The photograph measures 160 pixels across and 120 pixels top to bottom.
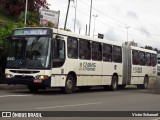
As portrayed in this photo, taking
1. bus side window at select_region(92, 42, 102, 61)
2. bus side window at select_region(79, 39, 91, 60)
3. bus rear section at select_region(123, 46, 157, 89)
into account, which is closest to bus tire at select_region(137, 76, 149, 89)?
bus rear section at select_region(123, 46, 157, 89)

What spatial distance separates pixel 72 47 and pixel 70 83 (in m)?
1.81

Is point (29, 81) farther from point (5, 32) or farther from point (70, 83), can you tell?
point (5, 32)

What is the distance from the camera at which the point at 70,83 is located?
22750 mm

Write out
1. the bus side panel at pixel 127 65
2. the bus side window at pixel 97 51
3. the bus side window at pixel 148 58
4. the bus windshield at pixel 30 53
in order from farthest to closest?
the bus side window at pixel 148 58, the bus side panel at pixel 127 65, the bus side window at pixel 97 51, the bus windshield at pixel 30 53

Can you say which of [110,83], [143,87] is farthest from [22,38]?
[143,87]

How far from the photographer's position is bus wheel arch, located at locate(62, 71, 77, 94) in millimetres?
22547

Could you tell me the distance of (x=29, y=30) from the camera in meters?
21.9

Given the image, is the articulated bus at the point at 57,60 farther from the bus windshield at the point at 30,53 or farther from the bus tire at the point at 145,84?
the bus tire at the point at 145,84

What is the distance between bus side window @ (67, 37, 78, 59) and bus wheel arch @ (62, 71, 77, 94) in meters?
0.89

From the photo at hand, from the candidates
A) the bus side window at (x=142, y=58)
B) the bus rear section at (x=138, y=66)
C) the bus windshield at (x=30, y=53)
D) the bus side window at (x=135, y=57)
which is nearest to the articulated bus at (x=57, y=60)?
the bus windshield at (x=30, y=53)

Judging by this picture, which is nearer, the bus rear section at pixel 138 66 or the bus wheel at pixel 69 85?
the bus wheel at pixel 69 85

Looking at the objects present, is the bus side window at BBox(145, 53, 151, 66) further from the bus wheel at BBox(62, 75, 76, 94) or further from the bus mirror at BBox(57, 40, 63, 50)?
the bus mirror at BBox(57, 40, 63, 50)

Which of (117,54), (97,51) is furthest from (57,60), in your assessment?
(117,54)

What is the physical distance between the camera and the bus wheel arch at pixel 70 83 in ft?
74.0
